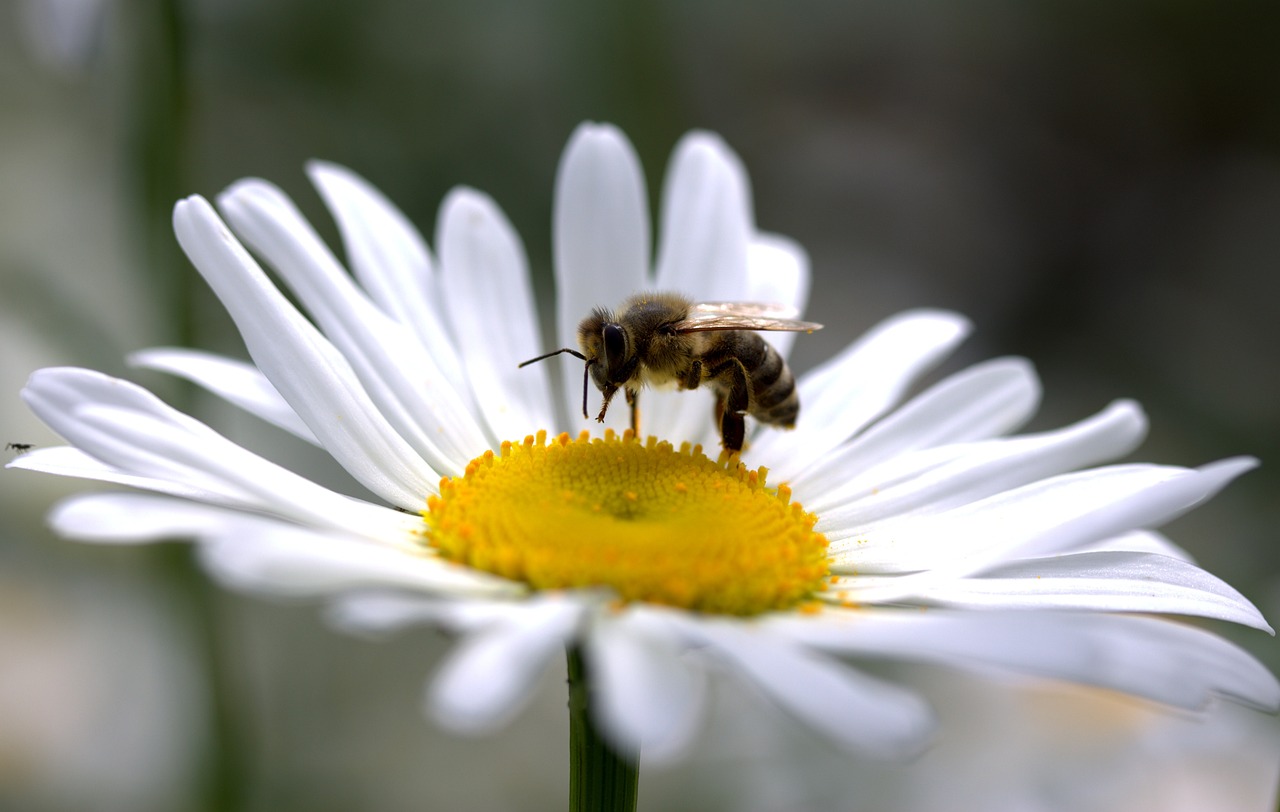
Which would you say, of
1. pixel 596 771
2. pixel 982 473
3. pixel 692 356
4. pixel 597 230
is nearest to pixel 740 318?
pixel 692 356

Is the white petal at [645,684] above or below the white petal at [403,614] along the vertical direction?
below

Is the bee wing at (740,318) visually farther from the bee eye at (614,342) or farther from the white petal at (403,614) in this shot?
the white petal at (403,614)

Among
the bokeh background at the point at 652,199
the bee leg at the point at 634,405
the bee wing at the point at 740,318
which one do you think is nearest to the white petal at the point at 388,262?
the bee leg at the point at 634,405

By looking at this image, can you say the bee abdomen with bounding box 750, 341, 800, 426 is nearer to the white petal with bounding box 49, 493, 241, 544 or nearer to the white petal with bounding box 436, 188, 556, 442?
the white petal with bounding box 436, 188, 556, 442

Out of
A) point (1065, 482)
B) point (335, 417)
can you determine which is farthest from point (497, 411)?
point (1065, 482)

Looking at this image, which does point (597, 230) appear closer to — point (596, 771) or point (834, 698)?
point (596, 771)

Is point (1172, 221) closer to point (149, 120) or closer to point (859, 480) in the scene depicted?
point (859, 480)
